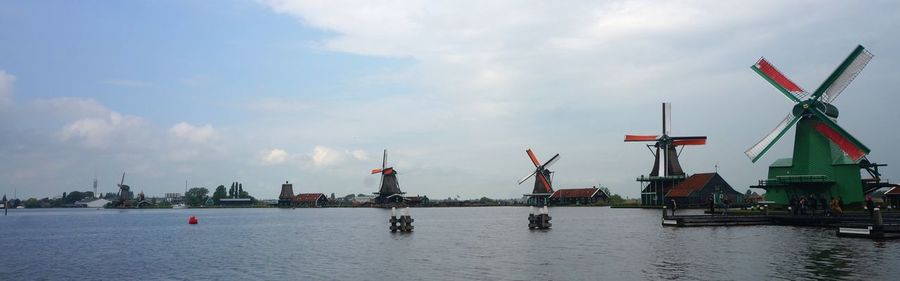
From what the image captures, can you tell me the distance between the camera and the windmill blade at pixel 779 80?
64.4 m

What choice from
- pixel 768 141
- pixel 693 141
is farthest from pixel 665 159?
pixel 768 141

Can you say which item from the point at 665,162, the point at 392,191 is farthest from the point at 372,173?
the point at 665,162

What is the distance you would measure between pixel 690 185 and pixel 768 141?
4381 cm

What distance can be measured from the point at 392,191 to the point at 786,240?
135m

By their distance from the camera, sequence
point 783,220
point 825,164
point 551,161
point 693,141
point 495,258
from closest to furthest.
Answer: point 495,258 < point 783,220 < point 825,164 < point 693,141 < point 551,161

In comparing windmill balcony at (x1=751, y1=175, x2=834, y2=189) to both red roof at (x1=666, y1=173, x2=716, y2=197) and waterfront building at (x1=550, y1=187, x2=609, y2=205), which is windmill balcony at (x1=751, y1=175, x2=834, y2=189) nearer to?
red roof at (x1=666, y1=173, x2=716, y2=197)

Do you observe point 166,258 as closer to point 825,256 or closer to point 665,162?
point 825,256

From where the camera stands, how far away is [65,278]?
1184 inches

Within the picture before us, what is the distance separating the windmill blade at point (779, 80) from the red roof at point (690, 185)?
135 ft

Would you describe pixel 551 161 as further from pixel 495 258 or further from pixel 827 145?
pixel 495 258

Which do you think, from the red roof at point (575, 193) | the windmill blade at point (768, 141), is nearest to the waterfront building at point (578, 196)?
the red roof at point (575, 193)

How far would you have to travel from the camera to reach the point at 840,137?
2366 inches

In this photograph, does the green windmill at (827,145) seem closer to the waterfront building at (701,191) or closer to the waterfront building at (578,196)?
the waterfront building at (701,191)

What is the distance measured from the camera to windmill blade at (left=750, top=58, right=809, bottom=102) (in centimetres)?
6438
